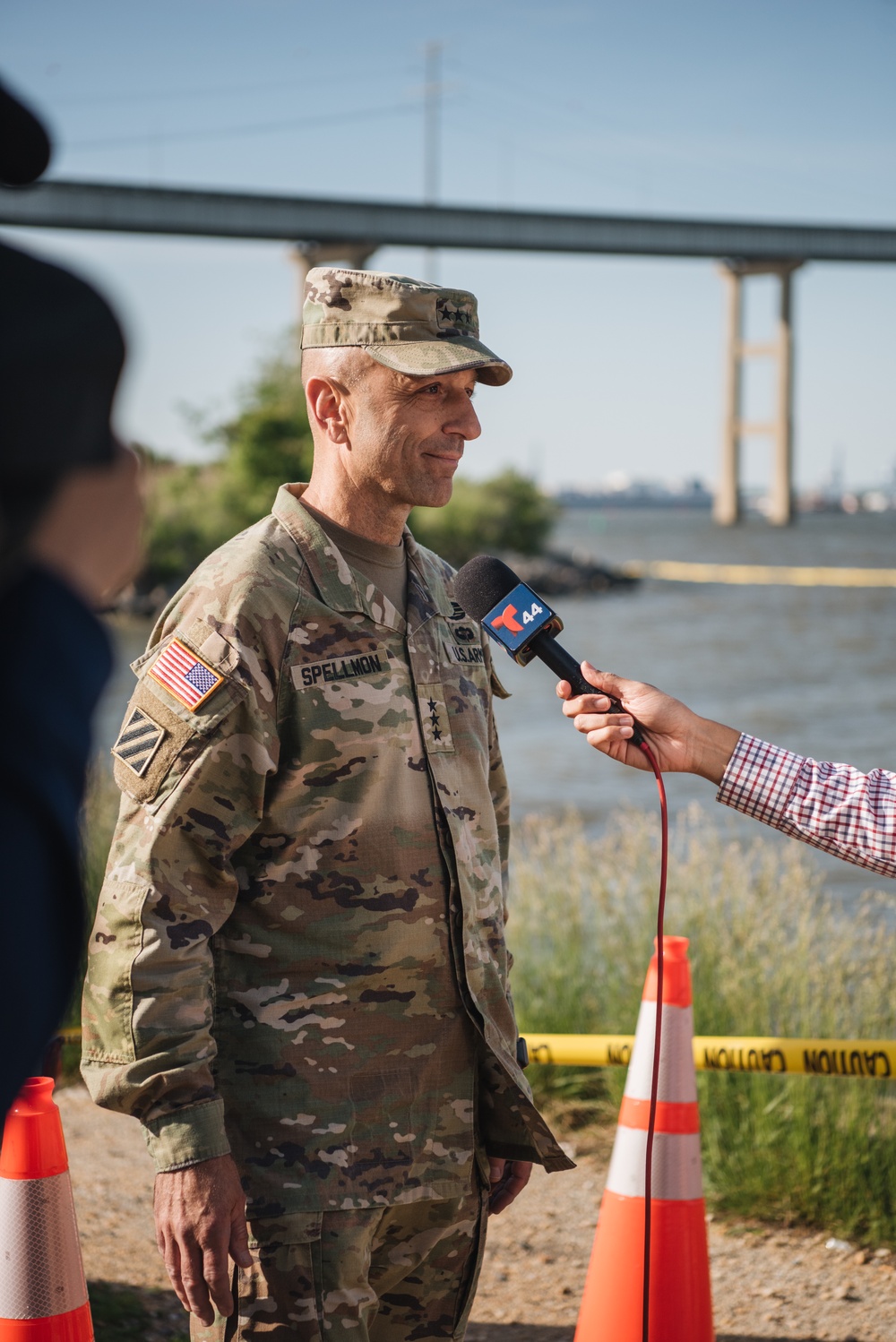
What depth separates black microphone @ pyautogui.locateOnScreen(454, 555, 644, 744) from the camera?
2.47 metres

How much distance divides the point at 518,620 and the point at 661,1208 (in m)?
1.51

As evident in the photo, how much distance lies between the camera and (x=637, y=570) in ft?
195

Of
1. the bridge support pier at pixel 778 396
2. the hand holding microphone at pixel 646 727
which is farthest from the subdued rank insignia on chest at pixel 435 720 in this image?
the bridge support pier at pixel 778 396

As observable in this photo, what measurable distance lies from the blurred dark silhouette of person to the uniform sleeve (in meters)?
1.19

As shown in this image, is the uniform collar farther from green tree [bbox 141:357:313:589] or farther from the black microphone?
green tree [bbox 141:357:313:589]

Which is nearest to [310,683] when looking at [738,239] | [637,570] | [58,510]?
[58,510]

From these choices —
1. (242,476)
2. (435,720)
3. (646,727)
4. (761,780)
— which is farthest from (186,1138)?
(242,476)

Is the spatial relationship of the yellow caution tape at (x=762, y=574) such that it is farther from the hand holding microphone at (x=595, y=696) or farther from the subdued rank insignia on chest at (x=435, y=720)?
the subdued rank insignia on chest at (x=435, y=720)

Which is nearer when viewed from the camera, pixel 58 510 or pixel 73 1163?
pixel 58 510

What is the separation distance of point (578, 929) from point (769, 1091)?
4.09 feet

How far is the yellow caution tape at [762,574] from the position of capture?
5503 centimetres

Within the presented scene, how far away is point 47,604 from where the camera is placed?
933mm

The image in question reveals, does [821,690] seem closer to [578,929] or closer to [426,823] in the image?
[578,929]

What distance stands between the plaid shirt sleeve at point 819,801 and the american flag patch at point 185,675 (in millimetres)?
1024
